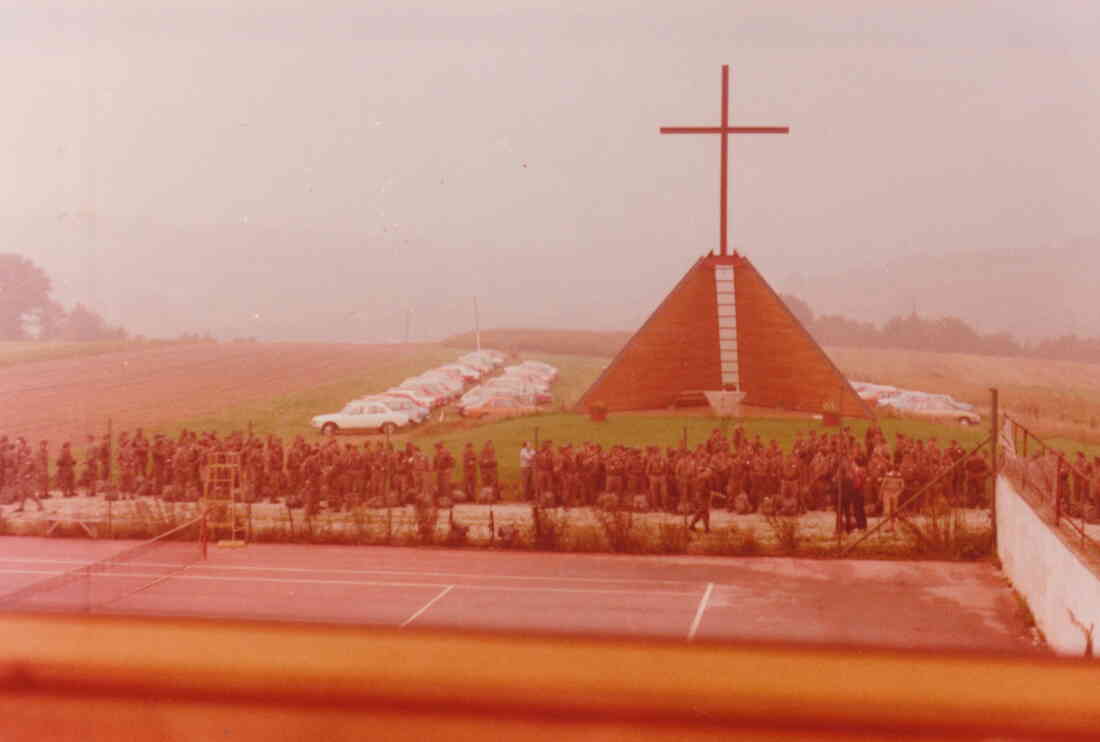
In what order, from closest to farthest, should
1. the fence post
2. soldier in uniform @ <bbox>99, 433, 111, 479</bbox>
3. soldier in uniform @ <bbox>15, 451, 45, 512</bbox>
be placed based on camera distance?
A: the fence post, soldier in uniform @ <bbox>15, 451, 45, 512</bbox>, soldier in uniform @ <bbox>99, 433, 111, 479</bbox>

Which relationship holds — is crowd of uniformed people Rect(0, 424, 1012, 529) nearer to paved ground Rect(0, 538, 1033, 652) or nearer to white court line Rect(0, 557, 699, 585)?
paved ground Rect(0, 538, 1033, 652)

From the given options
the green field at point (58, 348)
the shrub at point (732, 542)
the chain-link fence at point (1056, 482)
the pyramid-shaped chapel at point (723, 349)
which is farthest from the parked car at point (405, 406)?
the chain-link fence at point (1056, 482)

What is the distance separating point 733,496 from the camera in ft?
22.9

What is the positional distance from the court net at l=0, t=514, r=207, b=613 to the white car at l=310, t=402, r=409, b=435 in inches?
38.1

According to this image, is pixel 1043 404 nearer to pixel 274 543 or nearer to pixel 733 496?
pixel 733 496

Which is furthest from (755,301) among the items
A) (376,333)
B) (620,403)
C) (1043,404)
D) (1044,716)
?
(1044,716)

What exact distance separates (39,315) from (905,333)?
Answer: 447 centimetres

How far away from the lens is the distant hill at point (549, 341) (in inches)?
211

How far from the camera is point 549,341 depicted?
5.68 m

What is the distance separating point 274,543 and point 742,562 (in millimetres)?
2933

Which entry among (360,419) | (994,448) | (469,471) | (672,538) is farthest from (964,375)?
(360,419)

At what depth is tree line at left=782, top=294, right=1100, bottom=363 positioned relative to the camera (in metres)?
5.28

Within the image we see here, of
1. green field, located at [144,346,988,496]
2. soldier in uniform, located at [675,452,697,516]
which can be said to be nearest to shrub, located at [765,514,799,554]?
soldier in uniform, located at [675,452,697,516]

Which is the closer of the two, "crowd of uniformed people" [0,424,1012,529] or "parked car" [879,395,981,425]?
"parked car" [879,395,981,425]
